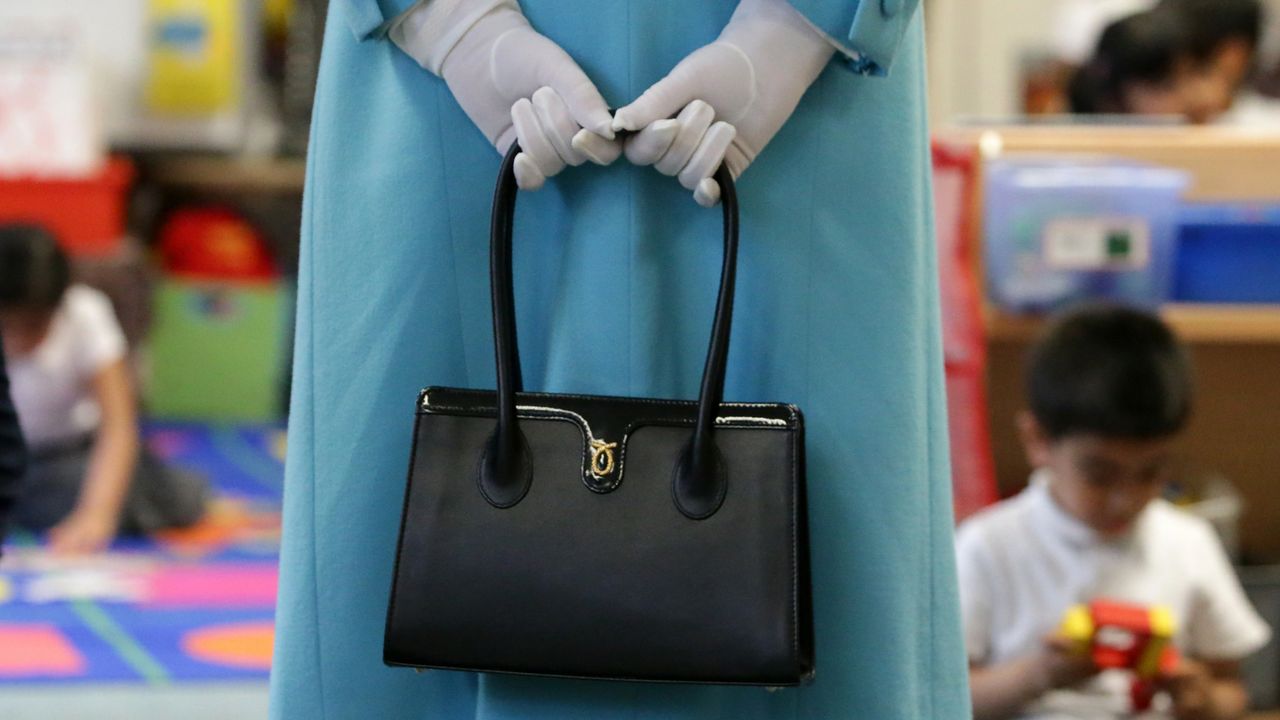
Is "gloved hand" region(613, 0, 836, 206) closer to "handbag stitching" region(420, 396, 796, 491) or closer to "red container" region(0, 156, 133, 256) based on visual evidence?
"handbag stitching" region(420, 396, 796, 491)

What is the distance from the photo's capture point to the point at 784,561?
2.77 feet

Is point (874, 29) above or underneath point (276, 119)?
underneath

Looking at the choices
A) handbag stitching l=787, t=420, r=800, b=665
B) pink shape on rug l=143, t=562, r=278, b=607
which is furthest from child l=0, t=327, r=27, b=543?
pink shape on rug l=143, t=562, r=278, b=607

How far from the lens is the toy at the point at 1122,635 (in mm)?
1556

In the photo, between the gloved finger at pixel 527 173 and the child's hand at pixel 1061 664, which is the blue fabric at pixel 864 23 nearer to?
the gloved finger at pixel 527 173

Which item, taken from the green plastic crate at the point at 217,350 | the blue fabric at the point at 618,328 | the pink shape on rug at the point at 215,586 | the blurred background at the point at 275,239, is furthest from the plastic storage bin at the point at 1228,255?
the green plastic crate at the point at 217,350

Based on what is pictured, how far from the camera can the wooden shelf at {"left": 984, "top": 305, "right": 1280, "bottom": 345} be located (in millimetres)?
1952

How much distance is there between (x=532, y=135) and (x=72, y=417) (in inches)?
108

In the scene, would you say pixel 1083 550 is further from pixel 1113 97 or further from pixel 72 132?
pixel 72 132

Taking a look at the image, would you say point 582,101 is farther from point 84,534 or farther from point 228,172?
point 228,172

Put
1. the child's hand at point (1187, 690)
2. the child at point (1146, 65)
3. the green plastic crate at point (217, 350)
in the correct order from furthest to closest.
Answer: the green plastic crate at point (217, 350), the child at point (1146, 65), the child's hand at point (1187, 690)

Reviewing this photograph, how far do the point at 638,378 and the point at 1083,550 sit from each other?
3.35ft

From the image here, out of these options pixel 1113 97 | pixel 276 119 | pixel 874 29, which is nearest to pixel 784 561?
pixel 874 29

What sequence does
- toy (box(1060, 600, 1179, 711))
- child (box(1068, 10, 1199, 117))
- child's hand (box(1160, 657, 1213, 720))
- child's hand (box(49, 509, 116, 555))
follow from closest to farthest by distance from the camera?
toy (box(1060, 600, 1179, 711)) < child's hand (box(1160, 657, 1213, 720)) < child (box(1068, 10, 1199, 117)) < child's hand (box(49, 509, 116, 555))
